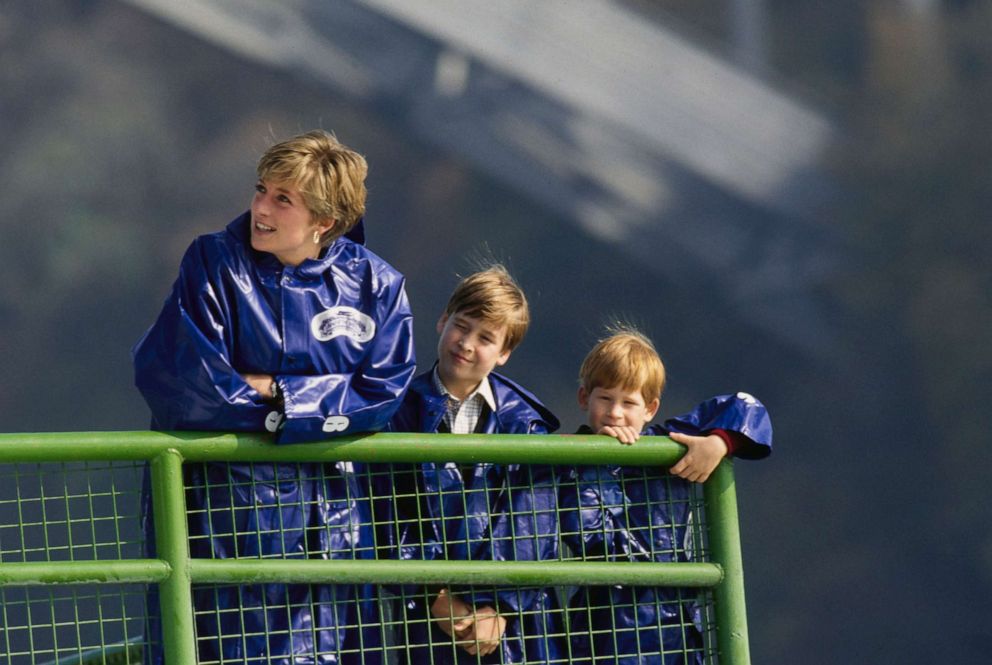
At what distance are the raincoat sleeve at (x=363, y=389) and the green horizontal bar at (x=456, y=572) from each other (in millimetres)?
317

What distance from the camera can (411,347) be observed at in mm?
4023

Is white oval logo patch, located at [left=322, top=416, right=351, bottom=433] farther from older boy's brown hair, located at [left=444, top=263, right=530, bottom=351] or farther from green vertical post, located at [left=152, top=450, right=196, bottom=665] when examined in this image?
Answer: older boy's brown hair, located at [left=444, top=263, right=530, bottom=351]

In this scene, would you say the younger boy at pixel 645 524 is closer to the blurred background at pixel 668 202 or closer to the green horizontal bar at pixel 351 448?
the green horizontal bar at pixel 351 448

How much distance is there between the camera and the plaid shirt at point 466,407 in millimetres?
4223

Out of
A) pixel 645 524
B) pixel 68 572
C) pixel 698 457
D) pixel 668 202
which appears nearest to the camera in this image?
pixel 68 572

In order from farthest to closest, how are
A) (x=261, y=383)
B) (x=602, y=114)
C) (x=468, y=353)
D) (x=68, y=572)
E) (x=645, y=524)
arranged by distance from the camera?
(x=602, y=114)
(x=468, y=353)
(x=645, y=524)
(x=261, y=383)
(x=68, y=572)

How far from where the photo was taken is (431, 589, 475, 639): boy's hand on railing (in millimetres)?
3848

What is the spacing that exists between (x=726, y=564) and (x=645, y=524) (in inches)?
9.4

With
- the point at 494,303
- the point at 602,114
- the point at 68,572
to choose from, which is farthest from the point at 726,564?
the point at 602,114

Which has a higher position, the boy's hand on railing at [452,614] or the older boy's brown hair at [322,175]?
the older boy's brown hair at [322,175]

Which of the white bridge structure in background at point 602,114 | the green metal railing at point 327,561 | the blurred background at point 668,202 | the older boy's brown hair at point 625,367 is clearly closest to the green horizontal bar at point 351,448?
the green metal railing at point 327,561

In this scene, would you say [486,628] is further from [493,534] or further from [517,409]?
[517,409]

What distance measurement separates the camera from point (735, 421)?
13.1 ft

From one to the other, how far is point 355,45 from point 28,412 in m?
6.53
